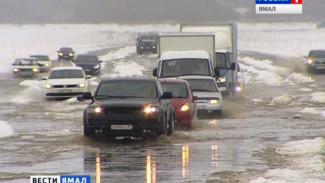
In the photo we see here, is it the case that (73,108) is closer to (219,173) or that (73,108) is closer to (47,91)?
(47,91)

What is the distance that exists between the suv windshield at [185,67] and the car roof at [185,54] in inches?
7.2

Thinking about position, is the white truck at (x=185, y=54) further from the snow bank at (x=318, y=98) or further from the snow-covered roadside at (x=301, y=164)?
the snow-covered roadside at (x=301, y=164)

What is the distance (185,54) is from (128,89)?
1054cm

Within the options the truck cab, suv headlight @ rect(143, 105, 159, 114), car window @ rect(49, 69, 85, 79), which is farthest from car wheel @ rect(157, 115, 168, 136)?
car window @ rect(49, 69, 85, 79)

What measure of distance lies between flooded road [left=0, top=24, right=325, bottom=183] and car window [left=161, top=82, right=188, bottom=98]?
36.7 inches

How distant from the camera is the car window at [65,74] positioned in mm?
36156

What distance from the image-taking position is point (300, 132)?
20.8 metres

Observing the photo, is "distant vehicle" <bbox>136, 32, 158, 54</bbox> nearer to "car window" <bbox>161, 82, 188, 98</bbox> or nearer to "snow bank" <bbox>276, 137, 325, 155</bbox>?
"car window" <bbox>161, 82, 188, 98</bbox>

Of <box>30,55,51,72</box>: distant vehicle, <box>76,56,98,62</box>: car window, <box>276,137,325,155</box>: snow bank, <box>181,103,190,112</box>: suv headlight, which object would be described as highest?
<box>276,137,325,155</box>: snow bank

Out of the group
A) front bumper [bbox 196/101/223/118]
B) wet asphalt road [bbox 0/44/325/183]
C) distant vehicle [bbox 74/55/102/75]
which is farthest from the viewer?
distant vehicle [bbox 74/55/102/75]

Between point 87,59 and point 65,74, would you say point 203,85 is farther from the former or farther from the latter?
point 87,59

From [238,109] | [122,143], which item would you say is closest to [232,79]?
[238,109]

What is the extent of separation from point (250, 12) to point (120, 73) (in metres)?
93.1

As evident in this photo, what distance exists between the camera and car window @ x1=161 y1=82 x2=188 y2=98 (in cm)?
2297
